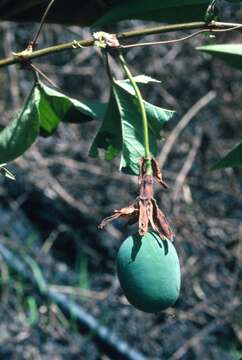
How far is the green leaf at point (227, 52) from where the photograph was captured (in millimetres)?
557

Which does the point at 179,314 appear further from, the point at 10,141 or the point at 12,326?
the point at 10,141

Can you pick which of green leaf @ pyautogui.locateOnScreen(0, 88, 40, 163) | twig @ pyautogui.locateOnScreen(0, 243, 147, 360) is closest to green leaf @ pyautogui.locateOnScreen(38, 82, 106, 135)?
green leaf @ pyautogui.locateOnScreen(0, 88, 40, 163)

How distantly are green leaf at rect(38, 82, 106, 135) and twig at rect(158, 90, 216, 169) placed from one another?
4.52ft

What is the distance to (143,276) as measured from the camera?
643 millimetres

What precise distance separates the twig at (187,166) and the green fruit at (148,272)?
4.84 ft

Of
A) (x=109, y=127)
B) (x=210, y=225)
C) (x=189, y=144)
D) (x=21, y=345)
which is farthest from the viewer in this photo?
(x=189, y=144)

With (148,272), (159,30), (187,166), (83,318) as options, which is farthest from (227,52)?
(187,166)

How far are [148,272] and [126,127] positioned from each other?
0.15 m

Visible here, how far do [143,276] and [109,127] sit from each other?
0.18 meters

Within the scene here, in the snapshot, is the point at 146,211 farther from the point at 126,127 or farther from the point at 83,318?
the point at 83,318

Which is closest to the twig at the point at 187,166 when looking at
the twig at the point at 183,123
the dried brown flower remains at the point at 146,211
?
the twig at the point at 183,123

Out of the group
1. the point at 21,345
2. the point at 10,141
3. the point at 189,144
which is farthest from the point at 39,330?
the point at 10,141

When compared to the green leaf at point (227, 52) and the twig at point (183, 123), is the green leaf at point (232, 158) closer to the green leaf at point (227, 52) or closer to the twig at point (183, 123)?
the green leaf at point (227, 52)

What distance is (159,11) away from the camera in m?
0.71
